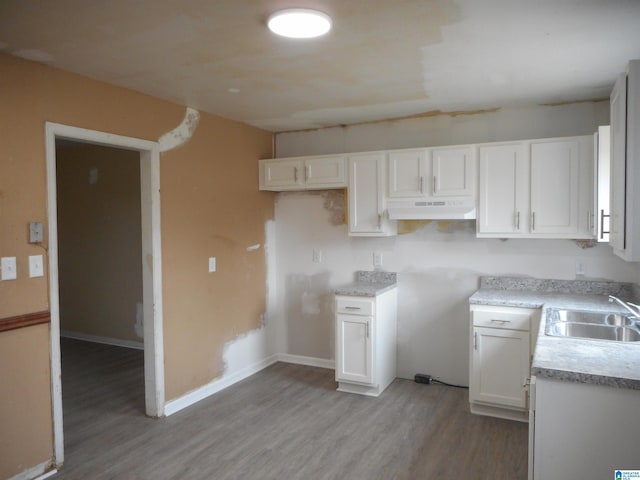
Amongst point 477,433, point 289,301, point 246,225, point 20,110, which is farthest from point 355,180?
point 20,110

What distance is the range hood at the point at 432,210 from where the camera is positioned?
3.61 meters

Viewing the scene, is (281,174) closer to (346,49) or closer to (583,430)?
(346,49)

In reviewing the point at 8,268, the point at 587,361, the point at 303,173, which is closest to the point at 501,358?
the point at 587,361

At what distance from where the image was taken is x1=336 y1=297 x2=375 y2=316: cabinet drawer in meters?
3.82

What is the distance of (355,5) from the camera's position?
1.96m

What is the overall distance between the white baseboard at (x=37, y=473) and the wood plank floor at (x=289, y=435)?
0.08 meters

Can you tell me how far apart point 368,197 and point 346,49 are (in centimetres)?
170

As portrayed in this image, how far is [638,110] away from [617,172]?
324 millimetres

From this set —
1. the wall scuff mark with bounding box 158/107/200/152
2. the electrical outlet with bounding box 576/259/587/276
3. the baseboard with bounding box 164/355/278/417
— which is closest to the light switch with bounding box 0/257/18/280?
the wall scuff mark with bounding box 158/107/200/152

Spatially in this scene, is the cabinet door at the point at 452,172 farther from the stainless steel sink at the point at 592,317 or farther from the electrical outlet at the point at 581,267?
the stainless steel sink at the point at 592,317

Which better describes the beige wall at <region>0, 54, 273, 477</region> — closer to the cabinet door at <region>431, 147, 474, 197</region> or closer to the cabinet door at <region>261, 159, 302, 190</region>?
the cabinet door at <region>261, 159, 302, 190</region>

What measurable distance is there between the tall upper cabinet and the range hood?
1391 mm

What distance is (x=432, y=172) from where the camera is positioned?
148 inches

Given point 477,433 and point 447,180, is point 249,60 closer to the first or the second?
point 447,180
